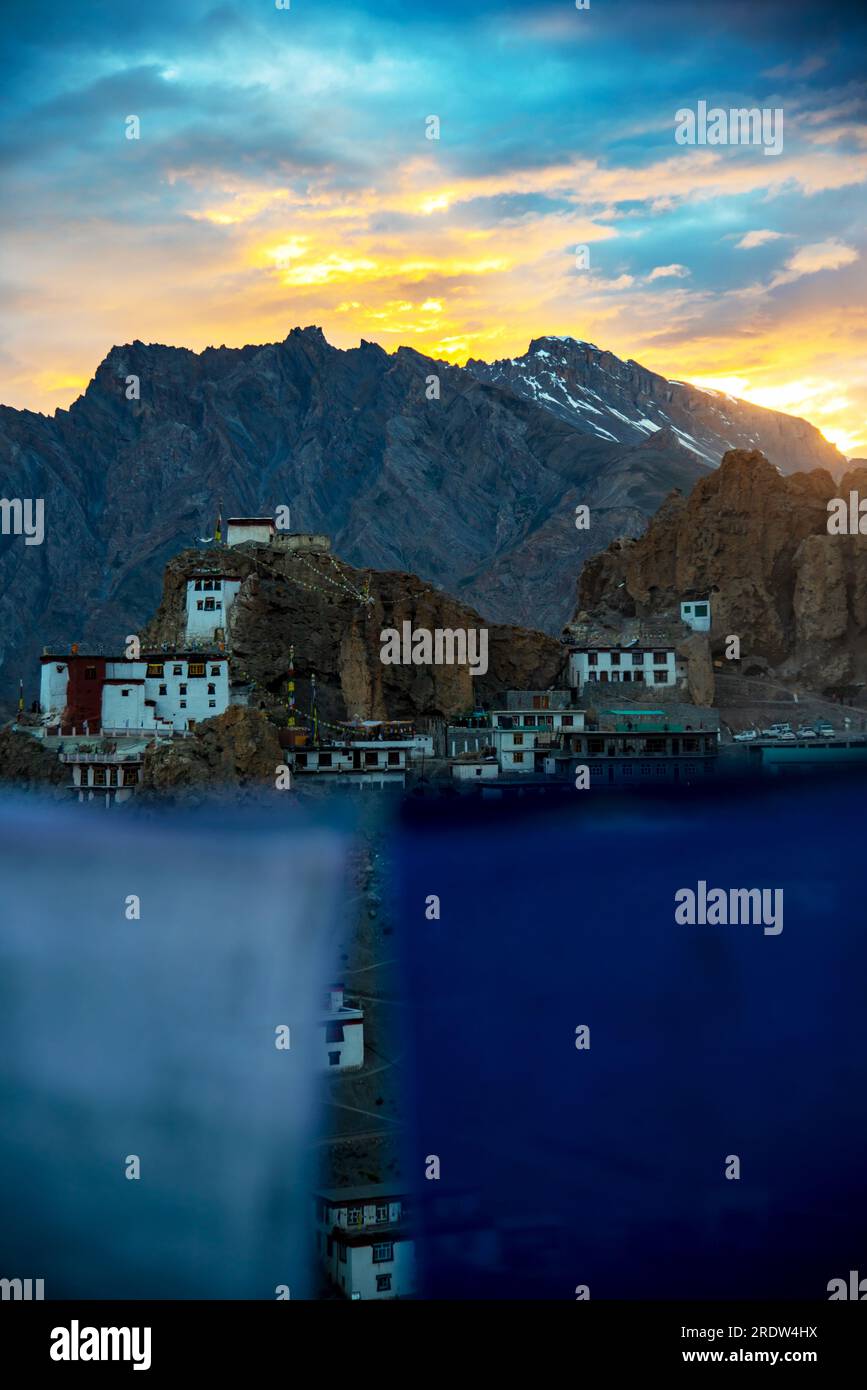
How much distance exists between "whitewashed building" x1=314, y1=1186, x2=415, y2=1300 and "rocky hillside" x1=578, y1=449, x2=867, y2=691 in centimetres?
3453

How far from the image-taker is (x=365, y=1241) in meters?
16.8

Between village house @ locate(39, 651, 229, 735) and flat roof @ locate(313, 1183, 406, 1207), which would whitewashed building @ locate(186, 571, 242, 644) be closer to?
village house @ locate(39, 651, 229, 735)

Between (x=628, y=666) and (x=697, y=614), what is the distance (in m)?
4.39

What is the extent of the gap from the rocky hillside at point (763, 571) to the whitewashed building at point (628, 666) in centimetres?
362

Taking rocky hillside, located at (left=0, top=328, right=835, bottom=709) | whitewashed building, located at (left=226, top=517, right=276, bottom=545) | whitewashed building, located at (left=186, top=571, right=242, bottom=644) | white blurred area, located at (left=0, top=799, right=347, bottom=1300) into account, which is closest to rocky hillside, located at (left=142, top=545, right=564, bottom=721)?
whitewashed building, located at (left=186, top=571, right=242, bottom=644)

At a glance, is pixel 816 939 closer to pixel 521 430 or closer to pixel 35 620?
pixel 35 620

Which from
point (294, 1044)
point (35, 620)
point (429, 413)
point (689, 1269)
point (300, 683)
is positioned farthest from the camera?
point (429, 413)

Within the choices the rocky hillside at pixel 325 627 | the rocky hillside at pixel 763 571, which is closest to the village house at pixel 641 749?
the rocky hillside at pixel 325 627

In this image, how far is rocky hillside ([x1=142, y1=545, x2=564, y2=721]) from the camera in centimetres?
4253

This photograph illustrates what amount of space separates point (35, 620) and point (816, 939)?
251 ft

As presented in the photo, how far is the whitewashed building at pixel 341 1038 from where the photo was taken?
20.6m

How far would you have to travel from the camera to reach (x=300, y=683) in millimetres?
42844

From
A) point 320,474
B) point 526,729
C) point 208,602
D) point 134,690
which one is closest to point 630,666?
point 526,729

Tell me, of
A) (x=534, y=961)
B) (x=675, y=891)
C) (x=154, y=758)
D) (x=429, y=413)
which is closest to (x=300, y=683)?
(x=154, y=758)
